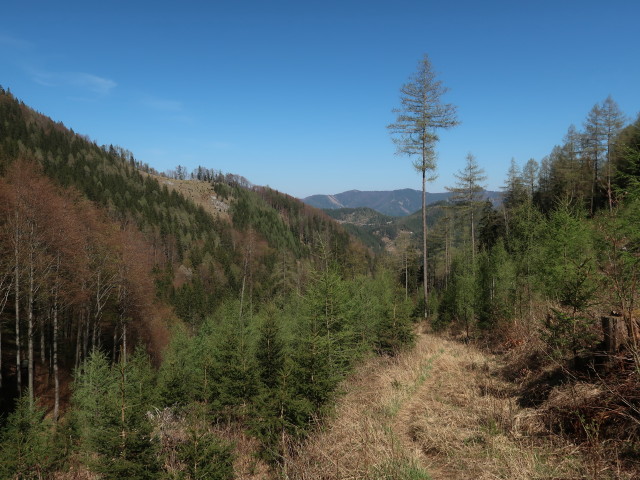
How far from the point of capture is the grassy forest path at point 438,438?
4.25 meters

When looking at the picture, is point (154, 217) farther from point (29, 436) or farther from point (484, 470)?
point (484, 470)

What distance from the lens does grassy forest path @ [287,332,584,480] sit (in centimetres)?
425

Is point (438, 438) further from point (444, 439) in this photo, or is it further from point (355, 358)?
point (355, 358)

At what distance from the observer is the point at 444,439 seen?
5.36m

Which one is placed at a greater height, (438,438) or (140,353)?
(438,438)

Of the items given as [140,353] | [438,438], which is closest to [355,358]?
[438,438]

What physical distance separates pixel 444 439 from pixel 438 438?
0.31 feet

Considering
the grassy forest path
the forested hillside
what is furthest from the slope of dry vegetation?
the forested hillside

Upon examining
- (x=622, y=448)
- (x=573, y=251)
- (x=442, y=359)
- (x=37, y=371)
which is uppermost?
(x=573, y=251)

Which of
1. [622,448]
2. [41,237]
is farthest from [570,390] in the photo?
[41,237]

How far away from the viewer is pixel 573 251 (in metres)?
10.5

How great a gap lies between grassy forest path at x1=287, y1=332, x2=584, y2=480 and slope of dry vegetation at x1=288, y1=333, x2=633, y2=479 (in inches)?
Answer: 0.4

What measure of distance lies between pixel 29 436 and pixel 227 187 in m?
165

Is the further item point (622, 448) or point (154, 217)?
point (154, 217)
